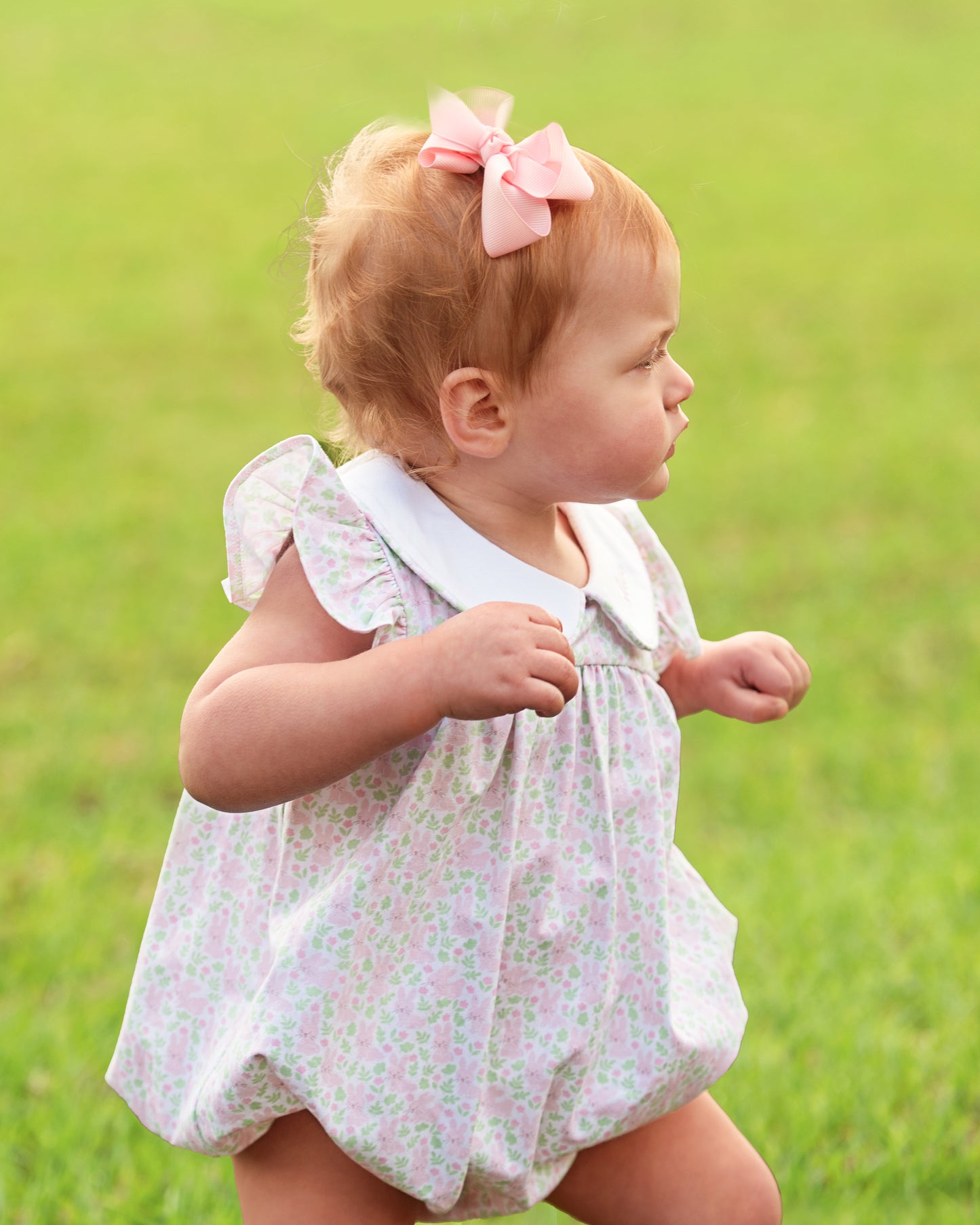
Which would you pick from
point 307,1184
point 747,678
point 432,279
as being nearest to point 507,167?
point 432,279

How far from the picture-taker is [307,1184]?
180 cm

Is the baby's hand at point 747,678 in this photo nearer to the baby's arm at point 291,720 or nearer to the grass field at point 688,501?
the grass field at point 688,501

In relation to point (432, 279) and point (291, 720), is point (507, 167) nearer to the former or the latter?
point (432, 279)

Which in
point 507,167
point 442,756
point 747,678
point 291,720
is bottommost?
point 747,678

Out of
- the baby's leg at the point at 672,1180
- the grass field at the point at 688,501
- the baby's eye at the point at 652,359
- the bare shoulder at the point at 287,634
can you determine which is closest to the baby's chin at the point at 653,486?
the baby's eye at the point at 652,359

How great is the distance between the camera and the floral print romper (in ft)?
5.61

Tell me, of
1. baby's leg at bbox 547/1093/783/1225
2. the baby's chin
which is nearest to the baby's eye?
the baby's chin

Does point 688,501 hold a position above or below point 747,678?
below

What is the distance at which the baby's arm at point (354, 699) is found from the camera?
1.52 meters

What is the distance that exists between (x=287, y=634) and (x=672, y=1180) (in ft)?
2.71

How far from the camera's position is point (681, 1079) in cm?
188

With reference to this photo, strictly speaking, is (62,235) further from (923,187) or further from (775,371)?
(923,187)

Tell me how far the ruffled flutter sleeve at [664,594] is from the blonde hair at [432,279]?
1.18 feet

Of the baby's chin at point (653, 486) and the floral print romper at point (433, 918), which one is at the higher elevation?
the baby's chin at point (653, 486)
